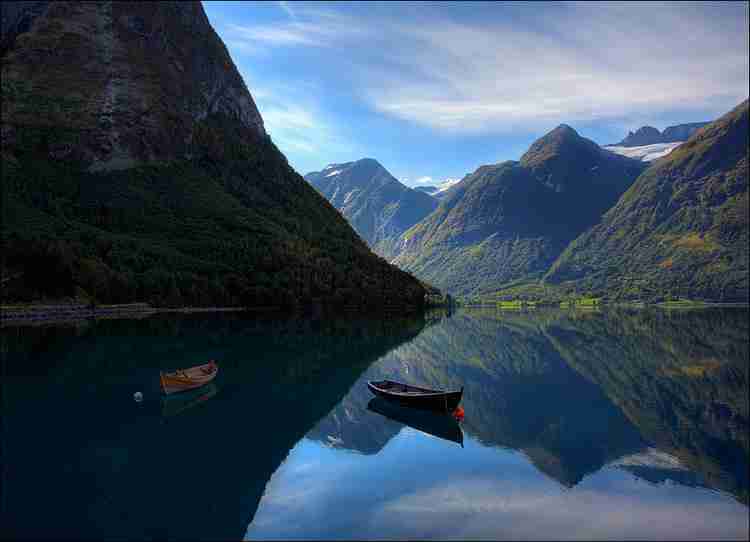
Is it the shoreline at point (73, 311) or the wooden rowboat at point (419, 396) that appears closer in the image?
the wooden rowboat at point (419, 396)

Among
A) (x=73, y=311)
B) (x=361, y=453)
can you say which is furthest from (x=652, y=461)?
(x=73, y=311)

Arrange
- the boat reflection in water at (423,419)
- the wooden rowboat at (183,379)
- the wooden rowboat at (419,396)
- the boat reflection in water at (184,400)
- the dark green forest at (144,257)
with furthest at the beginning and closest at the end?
1. the dark green forest at (144,257)
2. the wooden rowboat at (183,379)
3. the boat reflection in water at (184,400)
4. the wooden rowboat at (419,396)
5. the boat reflection in water at (423,419)

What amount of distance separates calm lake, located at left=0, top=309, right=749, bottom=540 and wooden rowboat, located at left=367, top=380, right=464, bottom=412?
113cm

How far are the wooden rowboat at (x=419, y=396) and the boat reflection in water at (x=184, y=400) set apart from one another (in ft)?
43.0

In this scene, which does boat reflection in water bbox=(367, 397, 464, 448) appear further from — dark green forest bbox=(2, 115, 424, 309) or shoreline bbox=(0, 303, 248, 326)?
dark green forest bbox=(2, 115, 424, 309)

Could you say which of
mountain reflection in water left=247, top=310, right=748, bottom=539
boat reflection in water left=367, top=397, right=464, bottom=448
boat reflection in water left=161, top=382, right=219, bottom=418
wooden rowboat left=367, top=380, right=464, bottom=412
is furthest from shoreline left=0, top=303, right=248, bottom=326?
boat reflection in water left=367, top=397, right=464, bottom=448

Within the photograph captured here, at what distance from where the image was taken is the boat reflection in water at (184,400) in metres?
40.5

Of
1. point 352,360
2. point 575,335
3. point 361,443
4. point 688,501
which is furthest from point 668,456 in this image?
point 575,335

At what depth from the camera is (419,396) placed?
4122 centimetres

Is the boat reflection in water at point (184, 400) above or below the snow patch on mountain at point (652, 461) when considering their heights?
below

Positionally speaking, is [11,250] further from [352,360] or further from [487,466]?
[487,466]

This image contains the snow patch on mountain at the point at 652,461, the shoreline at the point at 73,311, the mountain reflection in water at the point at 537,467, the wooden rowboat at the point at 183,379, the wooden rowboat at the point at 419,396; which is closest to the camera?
the mountain reflection in water at the point at 537,467

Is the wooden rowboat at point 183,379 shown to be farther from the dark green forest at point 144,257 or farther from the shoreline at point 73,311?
the dark green forest at point 144,257

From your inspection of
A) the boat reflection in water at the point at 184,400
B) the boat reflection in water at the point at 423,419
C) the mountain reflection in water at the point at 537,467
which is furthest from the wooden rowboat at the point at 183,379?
the boat reflection in water at the point at 423,419
